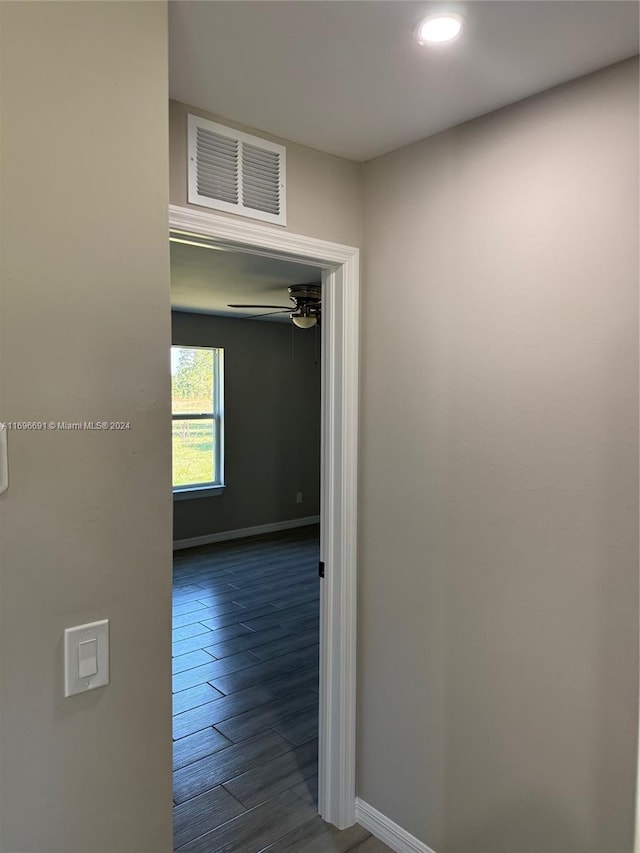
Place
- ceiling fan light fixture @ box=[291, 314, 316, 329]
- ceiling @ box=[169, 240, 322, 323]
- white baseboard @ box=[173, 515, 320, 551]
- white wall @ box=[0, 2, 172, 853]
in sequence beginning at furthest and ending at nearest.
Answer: white baseboard @ box=[173, 515, 320, 551] < ceiling fan light fixture @ box=[291, 314, 316, 329] < ceiling @ box=[169, 240, 322, 323] < white wall @ box=[0, 2, 172, 853]

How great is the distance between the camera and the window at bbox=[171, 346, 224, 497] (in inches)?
235

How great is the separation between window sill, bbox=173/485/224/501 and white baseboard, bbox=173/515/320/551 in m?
0.46

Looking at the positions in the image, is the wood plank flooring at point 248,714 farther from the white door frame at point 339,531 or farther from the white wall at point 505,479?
the white wall at point 505,479

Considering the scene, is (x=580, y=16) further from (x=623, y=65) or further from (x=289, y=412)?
(x=289, y=412)

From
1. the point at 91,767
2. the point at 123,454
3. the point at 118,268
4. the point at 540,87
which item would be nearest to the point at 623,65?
the point at 540,87

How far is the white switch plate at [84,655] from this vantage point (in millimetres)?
1111

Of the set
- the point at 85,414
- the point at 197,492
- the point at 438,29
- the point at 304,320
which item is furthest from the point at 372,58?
the point at 197,492

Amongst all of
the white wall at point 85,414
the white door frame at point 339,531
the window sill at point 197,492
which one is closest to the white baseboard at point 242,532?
the window sill at point 197,492

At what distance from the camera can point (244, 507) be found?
21.5ft

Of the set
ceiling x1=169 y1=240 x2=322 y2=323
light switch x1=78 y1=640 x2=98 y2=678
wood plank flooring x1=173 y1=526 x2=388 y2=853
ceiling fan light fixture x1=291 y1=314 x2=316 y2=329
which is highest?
ceiling x1=169 y1=240 x2=322 y2=323

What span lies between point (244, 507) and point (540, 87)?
552 centimetres

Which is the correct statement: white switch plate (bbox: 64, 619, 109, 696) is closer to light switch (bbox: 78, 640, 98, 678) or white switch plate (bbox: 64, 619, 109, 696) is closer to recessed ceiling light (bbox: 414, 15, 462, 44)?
light switch (bbox: 78, 640, 98, 678)

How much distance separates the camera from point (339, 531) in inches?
84.7

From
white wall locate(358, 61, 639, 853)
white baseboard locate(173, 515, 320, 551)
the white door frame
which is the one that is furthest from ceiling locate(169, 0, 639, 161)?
white baseboard locate(173, 515, 320, 551)
